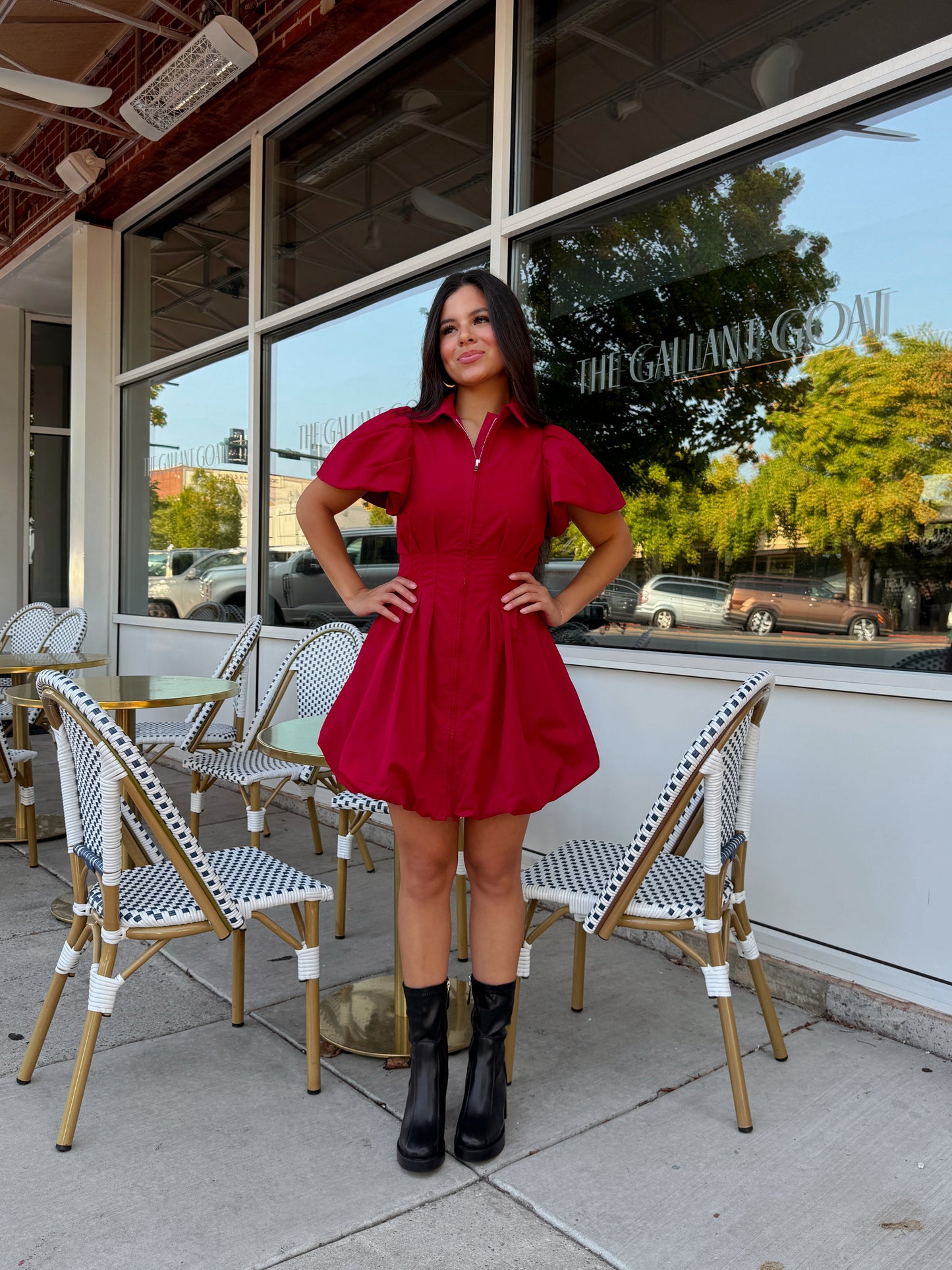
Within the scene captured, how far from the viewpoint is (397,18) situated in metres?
4.15

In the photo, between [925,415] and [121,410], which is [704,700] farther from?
[121,410]

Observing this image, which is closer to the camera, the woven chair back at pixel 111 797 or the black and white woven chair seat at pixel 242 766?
the woven chair back at pixel 111 797

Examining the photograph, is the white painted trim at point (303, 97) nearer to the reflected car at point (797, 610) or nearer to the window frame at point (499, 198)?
the window frame at point (499, 198)

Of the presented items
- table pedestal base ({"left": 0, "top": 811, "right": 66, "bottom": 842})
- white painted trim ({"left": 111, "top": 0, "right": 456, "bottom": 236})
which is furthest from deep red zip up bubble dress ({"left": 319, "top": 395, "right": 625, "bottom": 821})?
white painted trim ({"left": 111, "top": 0, "right": 456, "bottom": 236})

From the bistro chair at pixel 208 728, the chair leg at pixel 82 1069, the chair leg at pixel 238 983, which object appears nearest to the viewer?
the chair leg at pixel 82 1069

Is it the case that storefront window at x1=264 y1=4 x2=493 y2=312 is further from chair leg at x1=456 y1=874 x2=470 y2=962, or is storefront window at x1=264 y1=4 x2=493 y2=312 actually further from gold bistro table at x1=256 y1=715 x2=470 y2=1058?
chair leg at x1=456 y1=874 x2=470 y2=962

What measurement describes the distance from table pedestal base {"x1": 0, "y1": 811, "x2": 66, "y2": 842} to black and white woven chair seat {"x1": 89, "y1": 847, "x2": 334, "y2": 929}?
2.07 metres

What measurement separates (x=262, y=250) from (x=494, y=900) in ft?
14.4

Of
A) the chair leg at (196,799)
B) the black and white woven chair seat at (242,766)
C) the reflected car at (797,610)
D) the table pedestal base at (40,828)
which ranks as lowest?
the table pedestal base at (40,828)

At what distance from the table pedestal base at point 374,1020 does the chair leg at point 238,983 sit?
0.20 m

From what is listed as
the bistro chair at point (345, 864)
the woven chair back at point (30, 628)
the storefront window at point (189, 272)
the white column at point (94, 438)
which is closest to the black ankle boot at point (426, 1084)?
the bistro chair at point (345, 864)

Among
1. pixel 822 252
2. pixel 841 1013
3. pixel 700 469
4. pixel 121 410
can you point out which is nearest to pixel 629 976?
pixel 841 1013

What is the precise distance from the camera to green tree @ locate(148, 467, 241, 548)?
18.6 ft

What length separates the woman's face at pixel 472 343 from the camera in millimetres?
1847
